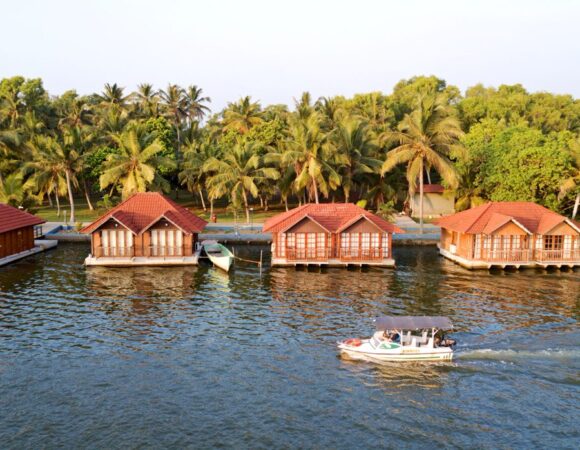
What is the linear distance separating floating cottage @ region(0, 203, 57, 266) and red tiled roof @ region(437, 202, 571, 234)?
128 feet

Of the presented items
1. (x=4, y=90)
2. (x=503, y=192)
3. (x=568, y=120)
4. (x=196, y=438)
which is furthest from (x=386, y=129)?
(x=196, y=438)

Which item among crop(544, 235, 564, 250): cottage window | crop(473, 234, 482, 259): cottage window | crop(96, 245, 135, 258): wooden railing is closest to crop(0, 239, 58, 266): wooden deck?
crop(96, 245, 135, 258): wooden railing

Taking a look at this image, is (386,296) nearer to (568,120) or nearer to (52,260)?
(52,260)

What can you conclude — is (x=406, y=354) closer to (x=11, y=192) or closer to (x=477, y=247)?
(x=477, y=247)

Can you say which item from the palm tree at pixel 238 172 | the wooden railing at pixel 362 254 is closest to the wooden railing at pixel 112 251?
the wooden railing at pixel 362 254

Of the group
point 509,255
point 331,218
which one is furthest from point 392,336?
point 509,255

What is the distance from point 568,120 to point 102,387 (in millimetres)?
92930

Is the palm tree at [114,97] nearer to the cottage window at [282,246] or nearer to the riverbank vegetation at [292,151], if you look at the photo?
the riverbank vegetation at [292,151]

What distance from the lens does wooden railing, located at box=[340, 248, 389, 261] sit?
48.4 m

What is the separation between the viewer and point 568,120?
95.3 meters

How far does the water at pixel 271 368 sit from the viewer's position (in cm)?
2112

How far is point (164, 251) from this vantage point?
49.0m

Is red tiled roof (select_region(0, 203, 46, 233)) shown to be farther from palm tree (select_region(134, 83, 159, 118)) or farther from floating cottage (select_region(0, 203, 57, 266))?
palm tree (select_region(134, 83, 159, 118))

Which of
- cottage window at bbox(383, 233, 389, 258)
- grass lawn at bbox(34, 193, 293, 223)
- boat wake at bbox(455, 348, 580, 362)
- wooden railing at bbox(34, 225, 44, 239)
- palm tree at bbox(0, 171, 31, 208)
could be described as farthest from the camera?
grass lawn at bbox(34, 193, 293, 223)
